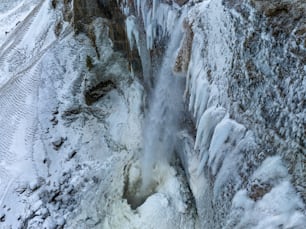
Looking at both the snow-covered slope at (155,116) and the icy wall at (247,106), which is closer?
the icy wall at (247,106)

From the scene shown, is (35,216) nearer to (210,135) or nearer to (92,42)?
(210,135)

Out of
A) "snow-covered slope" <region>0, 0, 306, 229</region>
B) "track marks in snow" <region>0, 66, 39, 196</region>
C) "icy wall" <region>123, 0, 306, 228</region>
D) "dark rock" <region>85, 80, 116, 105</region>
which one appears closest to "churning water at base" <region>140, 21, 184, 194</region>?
"snow-covered slope" <region>0, 0, 306, 229</region>

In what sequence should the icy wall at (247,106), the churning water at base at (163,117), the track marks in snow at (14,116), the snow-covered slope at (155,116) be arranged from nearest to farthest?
the icy wall at (247,106) → the snow-covered slope at (155,116) → the churning water at base at (163,117) → the track marks in snow at (14,116)

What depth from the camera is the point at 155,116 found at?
5.27 m

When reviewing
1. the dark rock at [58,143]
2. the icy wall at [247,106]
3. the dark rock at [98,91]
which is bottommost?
the dark rock at [58,143]

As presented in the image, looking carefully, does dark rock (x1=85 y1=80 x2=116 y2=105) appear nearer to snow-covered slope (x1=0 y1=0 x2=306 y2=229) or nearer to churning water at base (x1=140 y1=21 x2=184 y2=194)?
snow-covered slope (x1=0 y1=0 x2=306 y2=229)

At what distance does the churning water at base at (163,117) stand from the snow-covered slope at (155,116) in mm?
25

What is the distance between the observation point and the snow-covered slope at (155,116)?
240cm

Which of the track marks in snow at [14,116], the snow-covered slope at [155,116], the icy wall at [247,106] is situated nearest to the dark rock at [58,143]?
the snow-covered slope at [155,116]

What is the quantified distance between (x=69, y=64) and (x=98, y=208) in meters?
3.93

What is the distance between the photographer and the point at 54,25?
30.4ft

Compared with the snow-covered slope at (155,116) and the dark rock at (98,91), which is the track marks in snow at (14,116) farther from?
the dark rock at (98,91)

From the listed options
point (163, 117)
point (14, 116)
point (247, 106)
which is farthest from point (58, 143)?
point (247, 106)

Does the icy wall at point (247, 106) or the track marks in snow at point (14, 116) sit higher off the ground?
the icy wall at point (247, 106)
